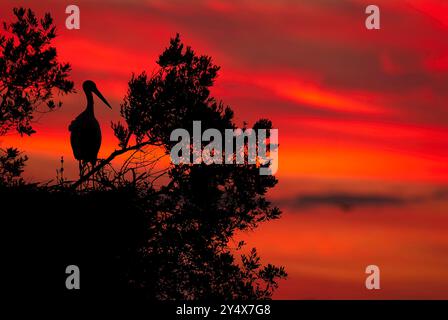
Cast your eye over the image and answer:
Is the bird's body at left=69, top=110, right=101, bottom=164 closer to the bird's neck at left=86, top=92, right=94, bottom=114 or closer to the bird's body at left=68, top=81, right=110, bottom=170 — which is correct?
the bird's body at left=68, top=81, right=110, bottom=170

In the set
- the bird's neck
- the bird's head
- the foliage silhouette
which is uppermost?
the bird's head

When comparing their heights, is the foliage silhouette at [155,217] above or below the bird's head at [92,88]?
below

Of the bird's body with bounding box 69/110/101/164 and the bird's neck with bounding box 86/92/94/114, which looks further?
the bird's neck with bounding box 86/92/94/114

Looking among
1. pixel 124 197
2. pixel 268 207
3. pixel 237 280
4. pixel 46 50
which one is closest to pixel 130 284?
pixel 124 197

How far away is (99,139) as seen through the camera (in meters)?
25.0

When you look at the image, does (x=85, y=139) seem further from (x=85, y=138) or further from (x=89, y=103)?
(x=89, y=103)

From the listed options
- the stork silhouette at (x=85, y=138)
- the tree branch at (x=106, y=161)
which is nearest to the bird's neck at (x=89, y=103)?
the stork silhouette at (x=85, y=138)

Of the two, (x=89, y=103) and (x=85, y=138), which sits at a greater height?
(x=89, y=103)

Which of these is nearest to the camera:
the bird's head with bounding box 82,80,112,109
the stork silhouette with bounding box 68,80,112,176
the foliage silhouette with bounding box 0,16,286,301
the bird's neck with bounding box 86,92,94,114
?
the foliage silhouette with bounding box 0,16,286,301

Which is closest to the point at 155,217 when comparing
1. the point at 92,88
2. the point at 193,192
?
the point at 193,192

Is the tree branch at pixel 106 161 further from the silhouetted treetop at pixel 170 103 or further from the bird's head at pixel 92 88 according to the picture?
the bird's head at pixel 92 88

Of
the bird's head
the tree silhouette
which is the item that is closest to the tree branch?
the tree silhouette
